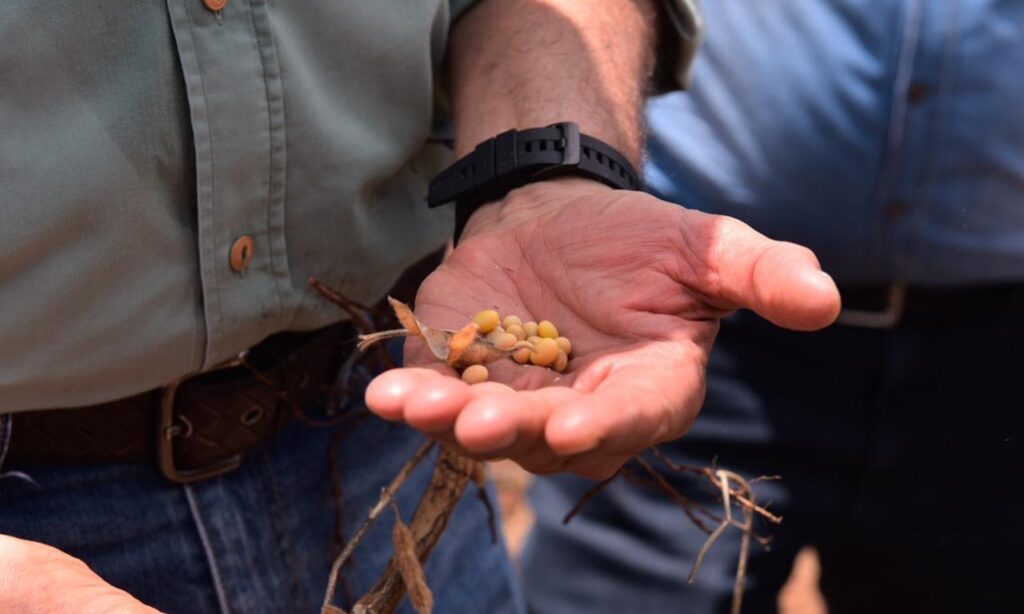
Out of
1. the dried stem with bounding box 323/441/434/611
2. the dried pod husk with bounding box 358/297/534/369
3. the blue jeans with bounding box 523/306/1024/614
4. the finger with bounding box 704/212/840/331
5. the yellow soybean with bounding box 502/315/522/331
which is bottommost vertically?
the blue jeans with bounding box 523/306/1024/614

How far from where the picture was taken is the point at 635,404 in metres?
1.03

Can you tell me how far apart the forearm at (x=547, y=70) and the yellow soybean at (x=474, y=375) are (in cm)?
46

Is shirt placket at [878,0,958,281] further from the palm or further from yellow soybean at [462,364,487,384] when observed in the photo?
yellow soybean at [462,364,487,384]

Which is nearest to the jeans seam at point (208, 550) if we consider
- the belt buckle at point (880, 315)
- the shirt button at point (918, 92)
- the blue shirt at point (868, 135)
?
the blue shirt at point (868, 135)

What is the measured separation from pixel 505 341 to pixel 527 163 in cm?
31

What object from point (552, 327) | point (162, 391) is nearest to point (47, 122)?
point (162, 391)

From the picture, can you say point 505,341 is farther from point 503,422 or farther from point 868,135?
point 868,135

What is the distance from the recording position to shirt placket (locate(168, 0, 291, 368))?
1.21m

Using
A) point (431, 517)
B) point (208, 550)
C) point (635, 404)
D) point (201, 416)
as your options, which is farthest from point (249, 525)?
point (635, 404)

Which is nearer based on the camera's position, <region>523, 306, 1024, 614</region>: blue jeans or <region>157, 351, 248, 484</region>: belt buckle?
<region>157, 351, 248, 484</region>: belt buckle

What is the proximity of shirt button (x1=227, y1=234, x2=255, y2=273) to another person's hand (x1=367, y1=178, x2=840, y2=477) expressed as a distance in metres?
0.22

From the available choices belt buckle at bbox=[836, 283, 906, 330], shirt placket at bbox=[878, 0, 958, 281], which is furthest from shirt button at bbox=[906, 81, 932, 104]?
belt buckle at bbox=[836, 283, 906, 330]

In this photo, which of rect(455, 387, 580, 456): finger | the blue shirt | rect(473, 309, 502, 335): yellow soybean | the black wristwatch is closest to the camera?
rect(455, 387, 580, 456): finger

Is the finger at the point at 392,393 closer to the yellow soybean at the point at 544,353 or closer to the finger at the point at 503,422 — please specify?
the finger at the point at 503,422
